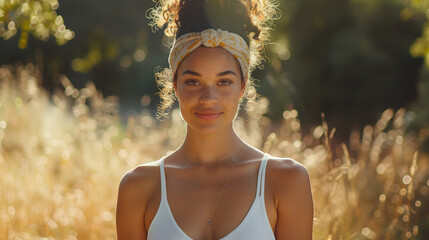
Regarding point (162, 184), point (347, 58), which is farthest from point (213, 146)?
point (347, 58)

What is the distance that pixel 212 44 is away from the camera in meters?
2.59

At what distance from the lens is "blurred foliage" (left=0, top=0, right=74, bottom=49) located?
3086 millimetres

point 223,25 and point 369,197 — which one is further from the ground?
point 223,25

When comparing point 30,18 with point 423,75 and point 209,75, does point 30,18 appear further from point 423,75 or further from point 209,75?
point 423,75

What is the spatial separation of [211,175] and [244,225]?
1.18 ft

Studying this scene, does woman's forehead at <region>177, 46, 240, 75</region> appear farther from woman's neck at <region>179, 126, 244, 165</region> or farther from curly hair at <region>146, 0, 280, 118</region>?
woman's neck at <region>179, 126, 244, 165</region>

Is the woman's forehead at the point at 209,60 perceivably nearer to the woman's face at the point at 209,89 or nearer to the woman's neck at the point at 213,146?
the woman's face at the point at 209,89

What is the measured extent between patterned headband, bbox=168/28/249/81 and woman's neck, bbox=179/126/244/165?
30cm

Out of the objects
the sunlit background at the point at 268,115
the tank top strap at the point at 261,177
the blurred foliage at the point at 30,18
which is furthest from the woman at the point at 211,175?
the blurred foliage at the point at 30,18

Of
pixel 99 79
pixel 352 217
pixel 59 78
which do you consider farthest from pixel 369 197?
pixel 99 79

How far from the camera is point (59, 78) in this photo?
15445 millimetres

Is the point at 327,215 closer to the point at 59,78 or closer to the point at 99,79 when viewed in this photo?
the point at 59,78

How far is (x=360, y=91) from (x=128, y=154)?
26.0 feet

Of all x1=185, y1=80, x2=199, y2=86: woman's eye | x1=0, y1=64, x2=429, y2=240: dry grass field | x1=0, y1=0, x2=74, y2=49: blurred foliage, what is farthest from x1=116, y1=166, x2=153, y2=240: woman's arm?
x1=0, y1=64, x2=429, y2=240: dry grass field
